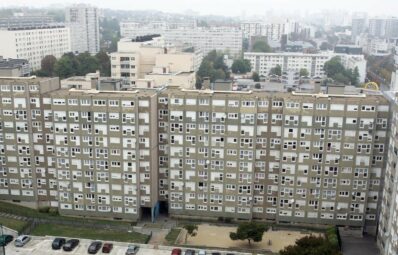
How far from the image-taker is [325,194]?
6088 cm

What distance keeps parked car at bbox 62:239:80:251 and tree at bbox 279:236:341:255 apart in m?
25.7

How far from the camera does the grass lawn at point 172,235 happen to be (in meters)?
58.8

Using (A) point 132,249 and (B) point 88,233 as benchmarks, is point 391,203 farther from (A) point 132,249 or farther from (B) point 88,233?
(B) point 88,233

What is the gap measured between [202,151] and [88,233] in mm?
18694

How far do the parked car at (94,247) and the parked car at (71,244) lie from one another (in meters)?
2.25

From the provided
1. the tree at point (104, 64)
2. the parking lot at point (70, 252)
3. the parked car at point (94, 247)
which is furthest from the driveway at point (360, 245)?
the tree at point (104, 64)

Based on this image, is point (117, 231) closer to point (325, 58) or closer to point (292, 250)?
point (292, 250)

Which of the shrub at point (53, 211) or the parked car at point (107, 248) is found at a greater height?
the shrub at point (53, 211)

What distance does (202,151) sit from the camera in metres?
61.8

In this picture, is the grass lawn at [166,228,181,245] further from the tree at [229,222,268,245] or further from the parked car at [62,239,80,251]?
the parked car at [62,239,80,251]

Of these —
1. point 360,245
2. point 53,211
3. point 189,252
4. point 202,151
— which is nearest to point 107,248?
point 189,252

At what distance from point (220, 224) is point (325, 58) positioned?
492 feet

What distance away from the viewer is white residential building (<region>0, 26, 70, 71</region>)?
157875 millimetres

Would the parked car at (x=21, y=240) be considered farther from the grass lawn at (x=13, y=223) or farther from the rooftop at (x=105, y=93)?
the rooftop at (x=105, y=93)
